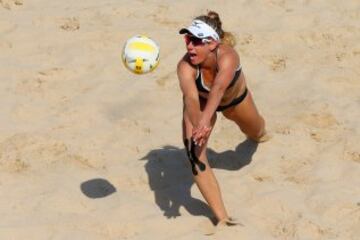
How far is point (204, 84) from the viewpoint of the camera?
16.9 ft

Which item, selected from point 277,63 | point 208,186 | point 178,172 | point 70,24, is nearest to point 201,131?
point 208,186

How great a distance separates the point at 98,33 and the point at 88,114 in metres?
1.56

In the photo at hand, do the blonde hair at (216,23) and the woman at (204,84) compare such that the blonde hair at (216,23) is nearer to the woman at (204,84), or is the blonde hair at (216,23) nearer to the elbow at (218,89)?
the woman at (204,84)

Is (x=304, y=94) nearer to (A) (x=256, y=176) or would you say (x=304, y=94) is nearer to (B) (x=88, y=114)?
(A) (x=256, y=176)

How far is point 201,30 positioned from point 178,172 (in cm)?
148

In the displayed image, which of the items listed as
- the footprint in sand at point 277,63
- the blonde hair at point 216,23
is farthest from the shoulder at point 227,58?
the footprint in sand at point 277,63

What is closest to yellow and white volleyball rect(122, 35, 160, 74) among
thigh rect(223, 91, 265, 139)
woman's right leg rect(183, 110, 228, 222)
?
woman's right leg rect(183, 110, 228, 222)

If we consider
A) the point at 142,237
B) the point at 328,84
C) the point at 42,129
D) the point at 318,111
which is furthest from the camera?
the point at 328,84

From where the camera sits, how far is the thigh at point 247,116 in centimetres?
570

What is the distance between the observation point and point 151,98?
272 inches

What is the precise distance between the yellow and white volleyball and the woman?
0.23 m

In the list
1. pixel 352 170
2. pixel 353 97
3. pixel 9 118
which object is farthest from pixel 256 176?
pixel 9 118

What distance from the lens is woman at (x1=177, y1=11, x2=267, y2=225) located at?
4.87 m

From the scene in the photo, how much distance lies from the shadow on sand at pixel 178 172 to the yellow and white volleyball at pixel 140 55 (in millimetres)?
999
